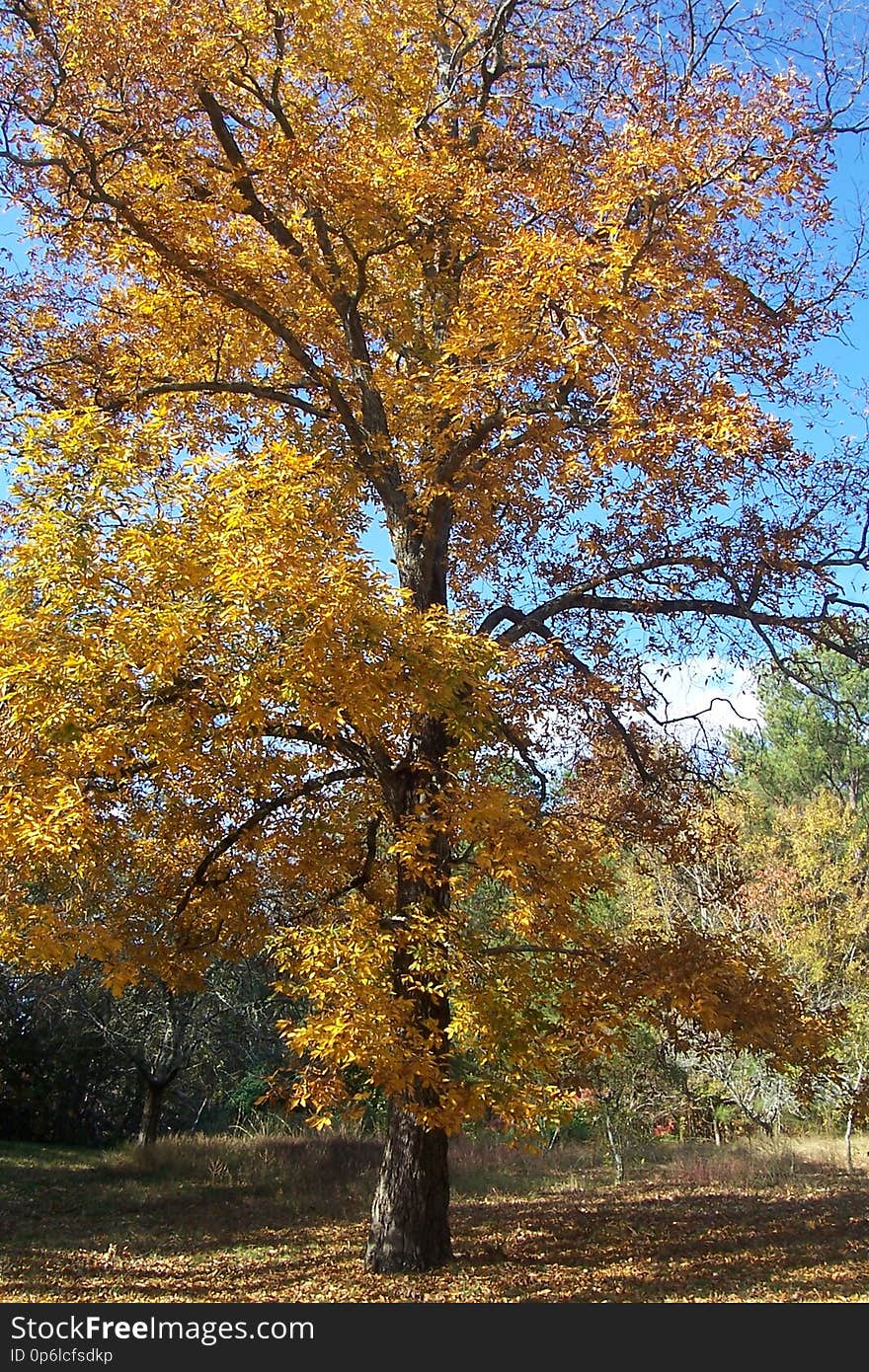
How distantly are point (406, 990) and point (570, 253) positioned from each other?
4.98 m

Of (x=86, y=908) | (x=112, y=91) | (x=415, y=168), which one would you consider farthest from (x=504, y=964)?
(x=112, y=91)

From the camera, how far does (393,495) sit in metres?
9.14

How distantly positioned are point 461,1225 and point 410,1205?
2793mm

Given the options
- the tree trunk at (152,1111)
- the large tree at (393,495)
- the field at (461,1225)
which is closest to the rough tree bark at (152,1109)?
the tree trunk at (152,1111)

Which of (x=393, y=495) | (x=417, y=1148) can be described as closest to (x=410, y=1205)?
(x=417, y=1148)

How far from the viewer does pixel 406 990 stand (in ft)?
23.0

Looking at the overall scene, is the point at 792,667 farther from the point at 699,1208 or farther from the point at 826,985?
the point at 826,985

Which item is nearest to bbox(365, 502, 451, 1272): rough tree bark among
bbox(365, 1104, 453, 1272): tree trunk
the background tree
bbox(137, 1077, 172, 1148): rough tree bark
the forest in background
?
bbox(365, 1104, 453, 1272): tree trunk

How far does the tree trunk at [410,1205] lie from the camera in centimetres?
755

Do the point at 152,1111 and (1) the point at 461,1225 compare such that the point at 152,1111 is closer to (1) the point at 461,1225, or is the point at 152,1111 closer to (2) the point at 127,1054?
(2) the point at 127,1054

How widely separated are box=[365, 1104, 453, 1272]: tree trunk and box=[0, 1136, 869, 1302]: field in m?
0.21

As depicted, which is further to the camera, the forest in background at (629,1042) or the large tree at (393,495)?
the forest in background at (629,1042)

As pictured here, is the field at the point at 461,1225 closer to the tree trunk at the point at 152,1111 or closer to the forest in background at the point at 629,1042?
the tree trunk at the point at 152,1111

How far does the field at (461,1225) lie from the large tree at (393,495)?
1193 mm
